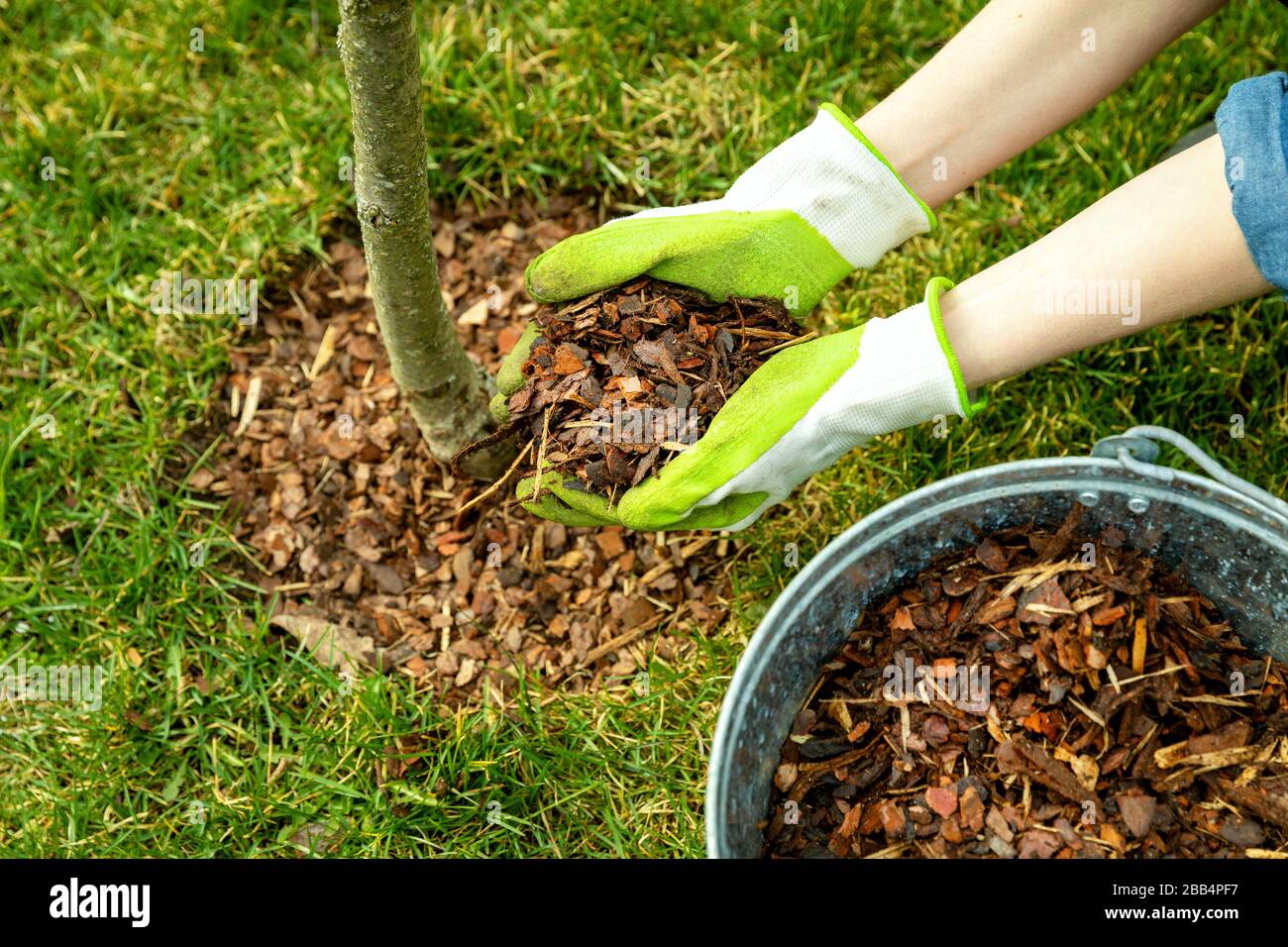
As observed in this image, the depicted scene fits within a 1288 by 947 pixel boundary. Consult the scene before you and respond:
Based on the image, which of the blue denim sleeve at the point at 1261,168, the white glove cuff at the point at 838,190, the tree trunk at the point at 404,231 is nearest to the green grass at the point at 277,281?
the white glove cuff at the point at 838,190

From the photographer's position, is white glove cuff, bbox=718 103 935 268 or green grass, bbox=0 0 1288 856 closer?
white glove cuff, bbox=718 103 935 268

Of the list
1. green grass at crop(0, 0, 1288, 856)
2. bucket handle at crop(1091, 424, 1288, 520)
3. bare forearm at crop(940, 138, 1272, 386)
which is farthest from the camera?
green grass at crop(0, 0, 1288, 856)

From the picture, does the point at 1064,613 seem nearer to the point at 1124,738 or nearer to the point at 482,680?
the point at 1124,738

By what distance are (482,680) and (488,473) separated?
1.61 feet

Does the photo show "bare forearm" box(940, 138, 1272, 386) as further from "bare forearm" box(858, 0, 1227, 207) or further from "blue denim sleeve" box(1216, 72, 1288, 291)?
"bare forearm" box(858, 0, 1227, 207)

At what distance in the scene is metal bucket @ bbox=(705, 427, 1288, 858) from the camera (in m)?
1.72

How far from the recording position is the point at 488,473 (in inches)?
94.2

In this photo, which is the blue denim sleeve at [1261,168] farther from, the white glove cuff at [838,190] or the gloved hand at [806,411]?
the white glove cuff at [838,190]

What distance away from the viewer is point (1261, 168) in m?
1.51

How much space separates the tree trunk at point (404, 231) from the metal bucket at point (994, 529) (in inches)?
34.7

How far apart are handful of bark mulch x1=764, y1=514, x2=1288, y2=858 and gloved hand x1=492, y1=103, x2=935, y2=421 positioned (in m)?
0.67

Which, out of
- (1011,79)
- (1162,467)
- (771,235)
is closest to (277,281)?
→ (771,235)

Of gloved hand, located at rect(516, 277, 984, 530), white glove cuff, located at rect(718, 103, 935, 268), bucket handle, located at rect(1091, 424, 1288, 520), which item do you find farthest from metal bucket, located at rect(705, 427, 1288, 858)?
white glove cuff, located at rect(718, 103, 935, 268)

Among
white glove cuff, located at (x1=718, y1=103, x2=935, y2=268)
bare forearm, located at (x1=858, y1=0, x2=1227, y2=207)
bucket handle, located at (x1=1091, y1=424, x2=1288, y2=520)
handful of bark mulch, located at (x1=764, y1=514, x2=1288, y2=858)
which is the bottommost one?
handful of bark mulch, located at (x1=764, y1=514, x2=1288, y2=858)
